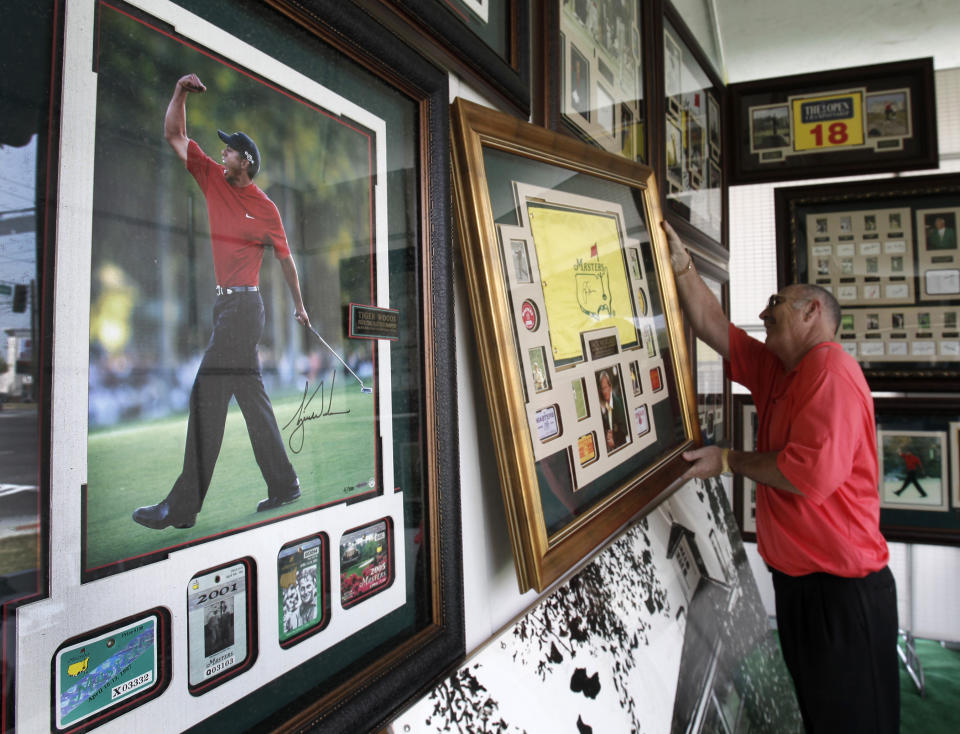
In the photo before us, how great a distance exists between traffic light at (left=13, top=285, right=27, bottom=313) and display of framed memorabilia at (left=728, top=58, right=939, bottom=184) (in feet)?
9.13

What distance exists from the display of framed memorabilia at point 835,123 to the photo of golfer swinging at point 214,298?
256cm

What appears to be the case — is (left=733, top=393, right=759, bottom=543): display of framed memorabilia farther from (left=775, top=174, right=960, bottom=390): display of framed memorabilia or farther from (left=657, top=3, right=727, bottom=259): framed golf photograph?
(left=657, top=3, right=727, bottom=259): framed golf photograph

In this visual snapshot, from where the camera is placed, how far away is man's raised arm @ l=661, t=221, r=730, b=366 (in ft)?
4.76

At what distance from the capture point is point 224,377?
0.40 m

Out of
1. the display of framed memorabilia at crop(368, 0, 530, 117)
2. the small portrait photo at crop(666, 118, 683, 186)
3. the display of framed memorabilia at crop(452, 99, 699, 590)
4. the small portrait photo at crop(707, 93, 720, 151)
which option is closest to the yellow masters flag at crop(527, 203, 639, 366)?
the display of framed memorabilia at crop(452, 99, 699, 590)

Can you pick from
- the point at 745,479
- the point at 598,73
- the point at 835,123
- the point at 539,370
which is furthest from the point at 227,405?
the point at 835,123

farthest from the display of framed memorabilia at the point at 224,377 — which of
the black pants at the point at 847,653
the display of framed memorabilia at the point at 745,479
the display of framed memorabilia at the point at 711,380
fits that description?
the display of framed memorabilia at the point at 745,479

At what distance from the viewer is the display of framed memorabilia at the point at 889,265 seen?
2480 millimetres

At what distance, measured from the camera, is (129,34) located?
357 millimetres

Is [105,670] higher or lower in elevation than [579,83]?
lower

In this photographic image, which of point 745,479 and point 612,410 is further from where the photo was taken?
point 745,479

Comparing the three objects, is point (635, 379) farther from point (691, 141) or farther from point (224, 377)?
point (691, 141)

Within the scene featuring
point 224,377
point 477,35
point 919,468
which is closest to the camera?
point 224,377

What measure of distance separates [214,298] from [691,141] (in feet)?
6.28
